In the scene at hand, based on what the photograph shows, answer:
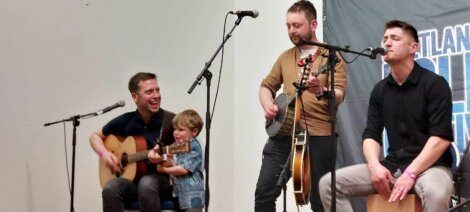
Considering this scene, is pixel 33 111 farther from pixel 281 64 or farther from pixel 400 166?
pixel 400 166

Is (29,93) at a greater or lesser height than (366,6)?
lesser

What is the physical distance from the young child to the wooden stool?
116 centimetres

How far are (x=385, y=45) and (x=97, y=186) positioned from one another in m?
2.85

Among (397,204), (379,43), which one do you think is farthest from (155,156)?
(379,43)

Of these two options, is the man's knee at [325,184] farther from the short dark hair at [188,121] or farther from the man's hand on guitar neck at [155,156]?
the man's hand on guitar neck at [155,156]

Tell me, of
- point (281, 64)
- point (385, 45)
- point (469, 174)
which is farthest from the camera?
point (281, 64)

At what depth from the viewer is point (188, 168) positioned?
393cm

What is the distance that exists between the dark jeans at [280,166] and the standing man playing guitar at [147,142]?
2.17ft

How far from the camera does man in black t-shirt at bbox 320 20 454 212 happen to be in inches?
127

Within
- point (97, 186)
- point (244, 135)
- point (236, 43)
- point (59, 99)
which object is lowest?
point (97, 186)

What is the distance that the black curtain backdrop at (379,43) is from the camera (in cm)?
399

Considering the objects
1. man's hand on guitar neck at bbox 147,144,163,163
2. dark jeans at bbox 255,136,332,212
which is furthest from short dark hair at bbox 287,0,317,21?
man's hand on guitar neck at bbox 147,144,163,163

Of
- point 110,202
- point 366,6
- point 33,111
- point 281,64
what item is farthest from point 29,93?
point 366,6

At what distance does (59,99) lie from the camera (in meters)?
4.93
